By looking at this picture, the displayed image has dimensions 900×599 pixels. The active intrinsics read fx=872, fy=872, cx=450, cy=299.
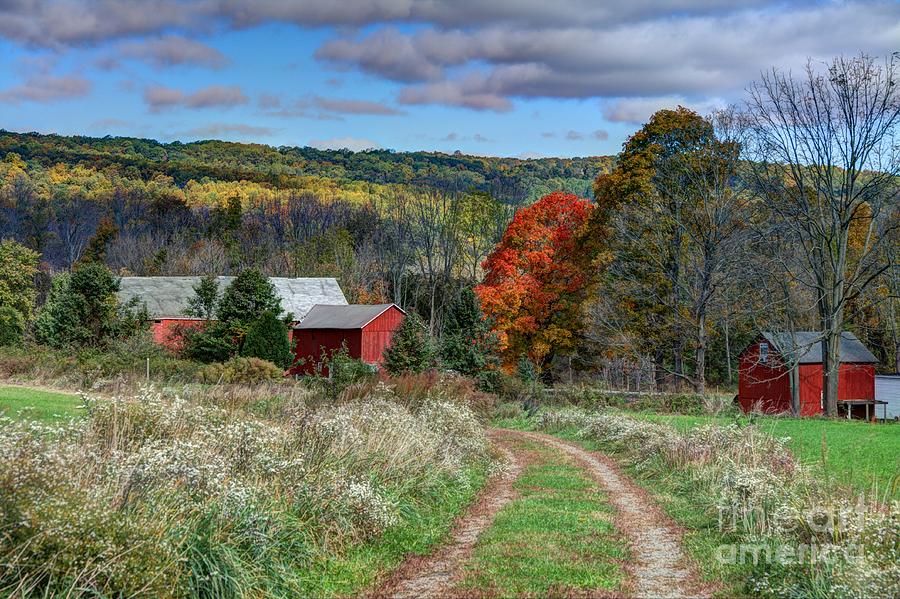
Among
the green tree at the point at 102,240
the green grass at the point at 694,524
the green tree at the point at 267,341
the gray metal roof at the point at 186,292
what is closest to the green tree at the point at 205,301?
the gray metal roof at the point at 186,292

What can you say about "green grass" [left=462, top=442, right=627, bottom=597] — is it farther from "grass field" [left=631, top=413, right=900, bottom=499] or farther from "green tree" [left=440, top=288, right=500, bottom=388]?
"green tree" [left=440, top=288, right=500, bottom=388]

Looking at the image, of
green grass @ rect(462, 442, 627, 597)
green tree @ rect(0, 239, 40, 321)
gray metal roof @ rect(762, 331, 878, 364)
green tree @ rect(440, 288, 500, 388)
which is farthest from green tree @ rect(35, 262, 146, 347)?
green grass @ rect(462, 442, 627, 597)

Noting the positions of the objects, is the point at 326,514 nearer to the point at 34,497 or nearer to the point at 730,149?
the point at 34,497

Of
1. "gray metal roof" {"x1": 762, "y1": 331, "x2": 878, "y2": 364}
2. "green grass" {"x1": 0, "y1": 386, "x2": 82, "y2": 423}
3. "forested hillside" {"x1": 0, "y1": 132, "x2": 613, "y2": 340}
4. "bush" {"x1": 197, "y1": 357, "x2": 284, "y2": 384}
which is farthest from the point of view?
"forested hillside" {"x1": 0, "y1": 132, "x2": 613, "y2": 340}

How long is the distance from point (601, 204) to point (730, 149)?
6.59 m

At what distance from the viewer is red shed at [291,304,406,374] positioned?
47.3 m

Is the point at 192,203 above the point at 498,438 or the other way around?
above

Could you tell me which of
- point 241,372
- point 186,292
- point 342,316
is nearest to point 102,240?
point 186,292

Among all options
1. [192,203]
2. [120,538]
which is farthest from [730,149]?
[192,203]

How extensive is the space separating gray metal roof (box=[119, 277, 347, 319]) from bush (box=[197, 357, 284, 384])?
1443 centimetres

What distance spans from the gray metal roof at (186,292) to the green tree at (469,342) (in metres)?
16.3

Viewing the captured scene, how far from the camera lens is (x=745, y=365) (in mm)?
39594

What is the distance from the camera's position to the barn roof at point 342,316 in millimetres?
47812

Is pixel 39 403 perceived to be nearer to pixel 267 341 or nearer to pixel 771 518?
pixel 771 518
